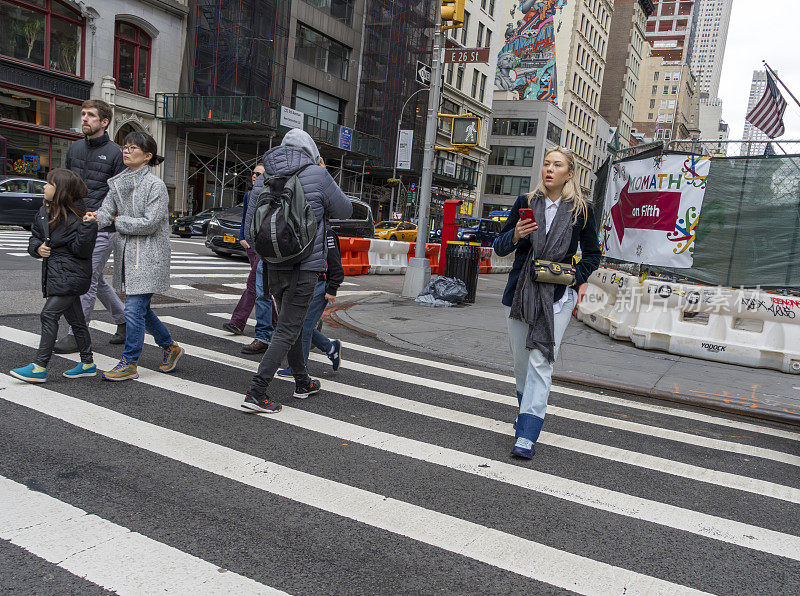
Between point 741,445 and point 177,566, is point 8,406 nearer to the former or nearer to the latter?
point 177,566

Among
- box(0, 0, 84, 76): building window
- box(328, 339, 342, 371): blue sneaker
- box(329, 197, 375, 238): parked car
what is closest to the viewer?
box(328, 339, 342, 371): blue sneaker

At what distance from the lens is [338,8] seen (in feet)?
130

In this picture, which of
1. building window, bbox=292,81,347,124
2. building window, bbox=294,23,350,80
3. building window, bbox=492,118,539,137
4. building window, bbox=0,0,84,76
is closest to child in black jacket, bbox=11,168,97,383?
building window, bbox=0,0,84,76

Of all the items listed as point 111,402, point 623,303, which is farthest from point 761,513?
point 623,303

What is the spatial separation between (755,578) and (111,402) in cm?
415

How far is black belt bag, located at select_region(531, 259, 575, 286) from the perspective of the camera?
14.1ft

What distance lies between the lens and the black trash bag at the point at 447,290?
11.9 m

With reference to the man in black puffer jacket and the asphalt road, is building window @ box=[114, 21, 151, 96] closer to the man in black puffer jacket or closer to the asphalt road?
the man in black puffer jacket

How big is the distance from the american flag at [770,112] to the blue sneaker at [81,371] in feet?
39.5

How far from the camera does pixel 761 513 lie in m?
3.74

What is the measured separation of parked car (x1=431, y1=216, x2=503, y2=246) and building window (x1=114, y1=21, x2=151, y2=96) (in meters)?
15.9

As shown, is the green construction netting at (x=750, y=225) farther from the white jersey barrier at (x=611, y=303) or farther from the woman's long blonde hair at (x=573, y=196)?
the woman's long blonde hair at (x=573, y=196)

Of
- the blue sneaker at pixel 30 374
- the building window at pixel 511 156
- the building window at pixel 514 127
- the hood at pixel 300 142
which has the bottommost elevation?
the blue sneaker at pixel 30 374

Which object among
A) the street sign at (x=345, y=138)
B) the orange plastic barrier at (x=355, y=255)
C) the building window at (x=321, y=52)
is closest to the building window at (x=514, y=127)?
the building window at (x=321, y=52)
